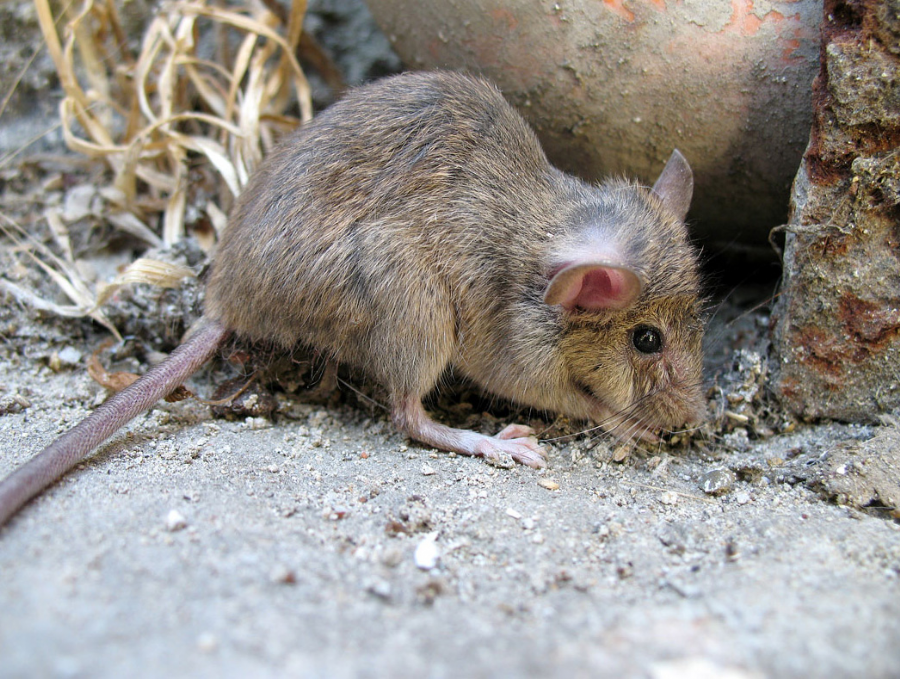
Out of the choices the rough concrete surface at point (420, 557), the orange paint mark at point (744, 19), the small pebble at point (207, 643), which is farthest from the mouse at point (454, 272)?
the small pebble at point (207, 643)

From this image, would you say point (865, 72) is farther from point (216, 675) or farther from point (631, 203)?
point (216, 675)

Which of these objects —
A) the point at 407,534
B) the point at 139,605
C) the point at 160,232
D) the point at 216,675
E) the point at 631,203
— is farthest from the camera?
A: the point at 160,232

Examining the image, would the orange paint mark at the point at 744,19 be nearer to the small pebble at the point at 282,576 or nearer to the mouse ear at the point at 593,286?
the mouse ear at the point at 593,286

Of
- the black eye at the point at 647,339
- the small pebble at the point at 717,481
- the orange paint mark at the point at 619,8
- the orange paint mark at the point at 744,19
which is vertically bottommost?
→ the small pebble at the point at 717,481

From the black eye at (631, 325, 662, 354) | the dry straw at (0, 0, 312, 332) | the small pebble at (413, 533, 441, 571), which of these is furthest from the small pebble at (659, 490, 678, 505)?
the dry straw at (0, 0, 312, 332)

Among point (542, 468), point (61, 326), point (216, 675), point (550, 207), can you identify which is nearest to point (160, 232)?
point (61, 326)
